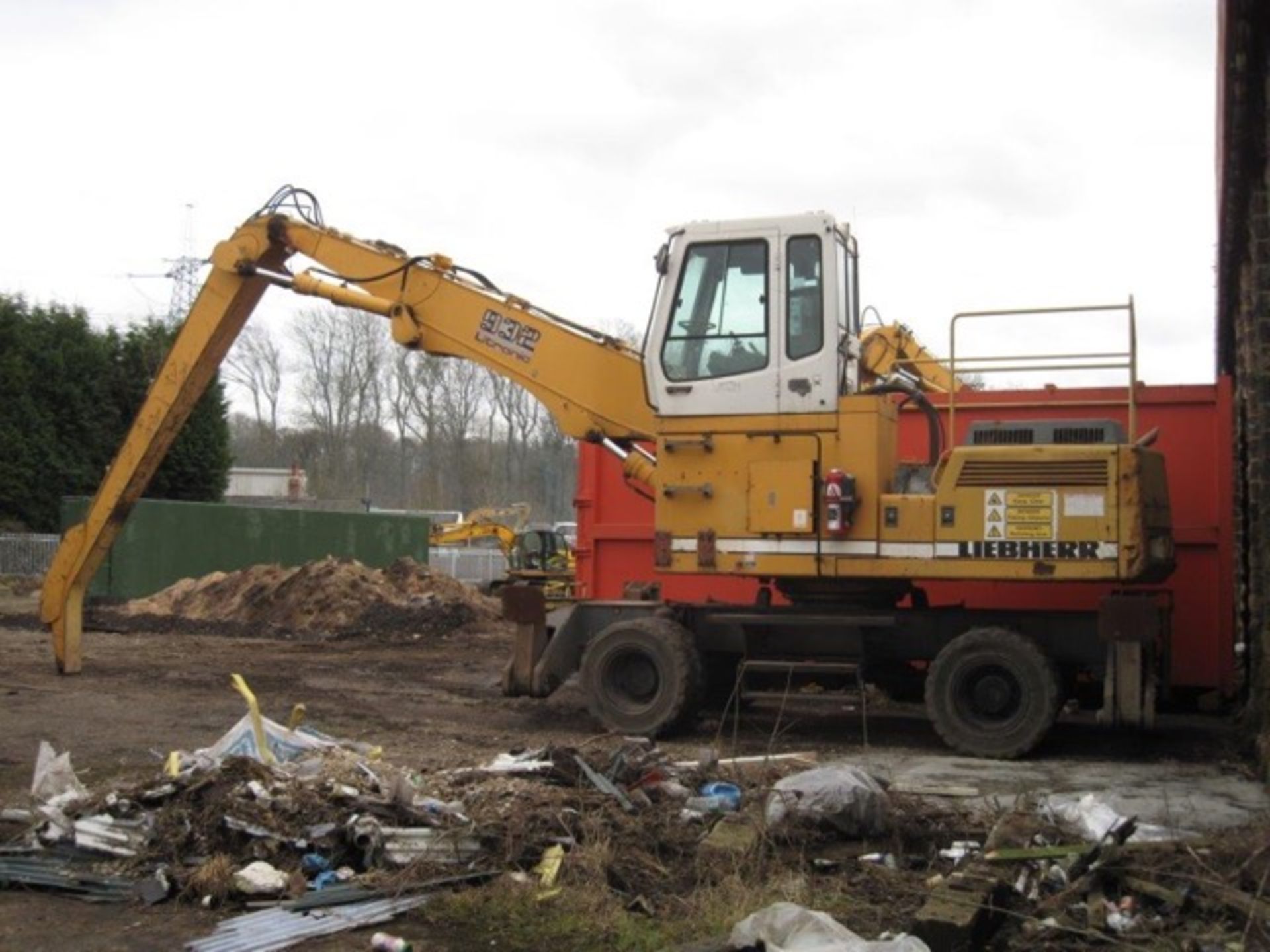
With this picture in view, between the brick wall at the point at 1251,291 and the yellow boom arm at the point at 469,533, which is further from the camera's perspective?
the yellow boom arm at the point at 469,533

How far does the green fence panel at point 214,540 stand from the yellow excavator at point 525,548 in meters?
2.93

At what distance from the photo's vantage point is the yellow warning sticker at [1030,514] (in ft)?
34.3

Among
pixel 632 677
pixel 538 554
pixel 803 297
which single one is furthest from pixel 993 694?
pixel 538 554

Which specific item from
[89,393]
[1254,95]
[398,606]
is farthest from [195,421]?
[1254,95]

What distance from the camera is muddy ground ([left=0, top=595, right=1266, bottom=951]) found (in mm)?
6434

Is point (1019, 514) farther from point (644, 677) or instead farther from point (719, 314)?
point (644, 677)

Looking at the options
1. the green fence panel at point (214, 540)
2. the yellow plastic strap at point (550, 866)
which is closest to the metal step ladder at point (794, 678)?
the yellow plastic strap at point (550, 866)

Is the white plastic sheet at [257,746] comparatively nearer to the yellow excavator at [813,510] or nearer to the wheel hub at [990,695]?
the yellow excavator at [813,510]

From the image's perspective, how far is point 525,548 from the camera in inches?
1061

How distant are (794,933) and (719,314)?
6.73m

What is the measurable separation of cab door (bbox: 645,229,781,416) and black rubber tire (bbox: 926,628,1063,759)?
2.43 m

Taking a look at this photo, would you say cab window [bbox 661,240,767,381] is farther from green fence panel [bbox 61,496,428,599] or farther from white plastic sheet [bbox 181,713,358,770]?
green fence panel [bbox 61,496,428,599]

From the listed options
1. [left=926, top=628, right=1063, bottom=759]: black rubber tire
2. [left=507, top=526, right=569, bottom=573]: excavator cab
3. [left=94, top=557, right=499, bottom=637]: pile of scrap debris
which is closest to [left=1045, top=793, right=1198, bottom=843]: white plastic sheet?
[left=926, top=628, right=1063, bottom=759]: black rubber tire

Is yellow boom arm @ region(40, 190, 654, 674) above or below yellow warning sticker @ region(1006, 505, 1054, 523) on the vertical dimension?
above
